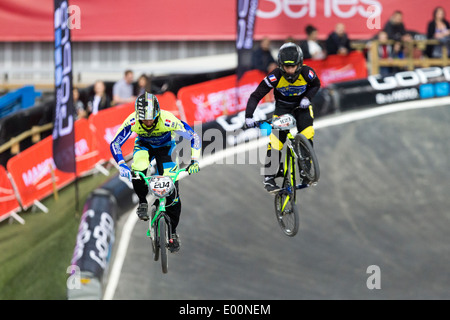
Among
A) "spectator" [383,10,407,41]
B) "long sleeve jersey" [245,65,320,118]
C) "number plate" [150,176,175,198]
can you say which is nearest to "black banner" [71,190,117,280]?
"number plate" [150,176,175,198]

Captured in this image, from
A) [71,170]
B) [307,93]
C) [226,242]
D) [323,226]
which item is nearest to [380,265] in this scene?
[323,226]

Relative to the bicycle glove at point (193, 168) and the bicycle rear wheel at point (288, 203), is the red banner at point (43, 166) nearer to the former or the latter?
the bicycle rear wheel at point (288, 203)

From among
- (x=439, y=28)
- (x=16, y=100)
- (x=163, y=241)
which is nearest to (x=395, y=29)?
(x=439, y=28)

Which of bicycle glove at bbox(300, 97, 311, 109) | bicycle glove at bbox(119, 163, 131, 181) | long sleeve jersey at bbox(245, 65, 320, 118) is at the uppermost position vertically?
long sleeve jersey at bbox(245, 65, 320, 118)

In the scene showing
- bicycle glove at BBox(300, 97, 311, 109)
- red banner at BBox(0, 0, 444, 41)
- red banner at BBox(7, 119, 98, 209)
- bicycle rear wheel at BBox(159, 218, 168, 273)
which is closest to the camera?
bicycle rear wheel at BBox(159, 218, 168, 273)

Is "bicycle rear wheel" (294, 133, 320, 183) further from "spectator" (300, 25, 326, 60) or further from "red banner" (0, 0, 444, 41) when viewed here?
"red banner" (0, 0, 444, 41)

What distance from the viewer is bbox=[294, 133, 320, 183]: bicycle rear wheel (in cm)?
1112

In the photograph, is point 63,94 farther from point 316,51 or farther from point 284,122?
point 284,122

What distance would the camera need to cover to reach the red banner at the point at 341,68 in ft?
75.0

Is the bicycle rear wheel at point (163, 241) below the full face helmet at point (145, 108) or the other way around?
below

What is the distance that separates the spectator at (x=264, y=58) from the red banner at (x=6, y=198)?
6.28 metres

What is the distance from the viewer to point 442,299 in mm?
19516

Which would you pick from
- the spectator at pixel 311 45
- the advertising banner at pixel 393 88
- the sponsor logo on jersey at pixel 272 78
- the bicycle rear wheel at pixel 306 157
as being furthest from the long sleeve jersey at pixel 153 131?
the advertising banner at pixel 393 88

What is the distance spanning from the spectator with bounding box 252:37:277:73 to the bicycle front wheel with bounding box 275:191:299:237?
767cm
